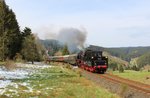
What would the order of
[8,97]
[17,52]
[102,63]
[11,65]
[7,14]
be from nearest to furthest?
[8,97], [11,65], [102,63], [7,14], [17,52]

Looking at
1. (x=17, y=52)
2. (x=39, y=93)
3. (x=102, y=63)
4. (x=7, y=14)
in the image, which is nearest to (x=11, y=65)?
(x=102, y=63)

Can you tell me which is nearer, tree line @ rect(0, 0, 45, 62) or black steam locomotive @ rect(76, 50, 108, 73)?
black steam locomotive @ rect(76, 50, 108, 73)

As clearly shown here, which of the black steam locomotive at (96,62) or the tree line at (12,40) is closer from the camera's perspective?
the black steam locomotive at (96,62)

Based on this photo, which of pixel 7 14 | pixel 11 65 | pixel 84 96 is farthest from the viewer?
pixel 7 14

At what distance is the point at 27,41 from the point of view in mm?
82438

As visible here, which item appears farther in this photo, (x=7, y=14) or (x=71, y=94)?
(x=7, y=14)

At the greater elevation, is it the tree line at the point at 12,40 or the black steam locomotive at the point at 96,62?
the tree line at the point at 12,40

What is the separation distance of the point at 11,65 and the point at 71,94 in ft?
79.3

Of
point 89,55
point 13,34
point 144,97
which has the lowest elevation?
point 144,97

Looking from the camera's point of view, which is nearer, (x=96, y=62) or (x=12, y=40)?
(x=96, y=62)

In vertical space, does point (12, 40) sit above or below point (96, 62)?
above

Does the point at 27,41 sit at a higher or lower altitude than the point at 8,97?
higher

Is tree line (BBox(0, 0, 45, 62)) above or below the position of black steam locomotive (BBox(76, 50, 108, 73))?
above

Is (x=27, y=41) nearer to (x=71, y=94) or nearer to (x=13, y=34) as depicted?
(x=13, y=34)
